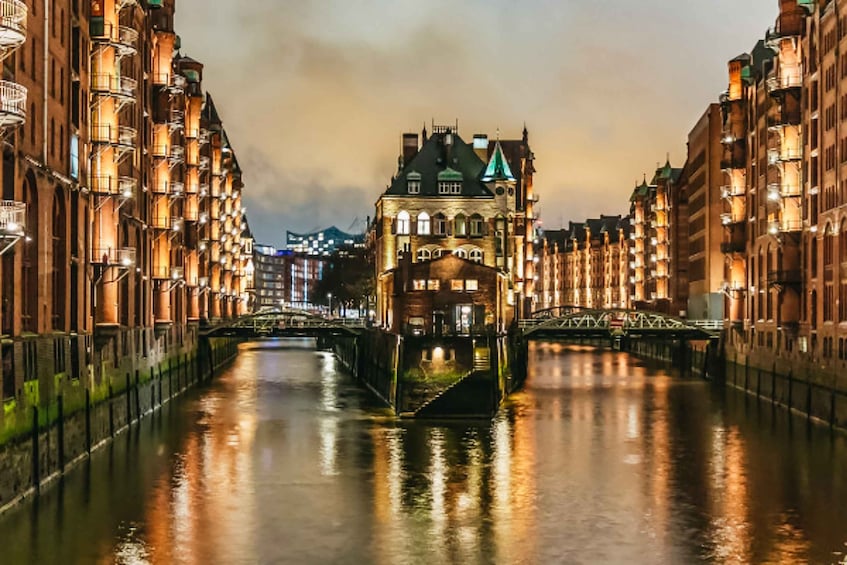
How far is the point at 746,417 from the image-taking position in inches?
2665

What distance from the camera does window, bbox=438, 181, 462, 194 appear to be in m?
103

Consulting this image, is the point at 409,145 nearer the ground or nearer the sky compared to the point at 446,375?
nearer the sky

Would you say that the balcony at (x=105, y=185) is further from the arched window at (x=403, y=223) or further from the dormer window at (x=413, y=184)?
the dormer window at (x=413, y=184)

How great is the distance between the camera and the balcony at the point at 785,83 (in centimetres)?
7038

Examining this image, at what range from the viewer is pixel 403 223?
337ft

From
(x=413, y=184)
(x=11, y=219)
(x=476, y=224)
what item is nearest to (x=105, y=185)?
(x=11, y=219)

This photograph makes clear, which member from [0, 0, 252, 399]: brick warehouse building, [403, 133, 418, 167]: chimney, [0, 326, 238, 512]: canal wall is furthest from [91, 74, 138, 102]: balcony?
[403, 133, 418, 167]: chimney

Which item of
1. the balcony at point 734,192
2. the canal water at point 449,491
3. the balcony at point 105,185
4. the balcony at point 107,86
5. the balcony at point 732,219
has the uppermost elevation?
the balcony at point 107,86

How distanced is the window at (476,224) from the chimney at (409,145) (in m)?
13.9

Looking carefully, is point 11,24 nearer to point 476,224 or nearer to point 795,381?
point 795,381

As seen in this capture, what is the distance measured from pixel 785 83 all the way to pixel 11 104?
158 feet

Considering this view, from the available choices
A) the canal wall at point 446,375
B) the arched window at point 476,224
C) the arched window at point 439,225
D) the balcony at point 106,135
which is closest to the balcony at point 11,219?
the balcony at point 106,135

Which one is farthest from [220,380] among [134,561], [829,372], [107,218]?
[134,561]

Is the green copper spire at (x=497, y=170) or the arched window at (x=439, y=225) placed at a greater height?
the green copper spire at (x=497, y=170)
